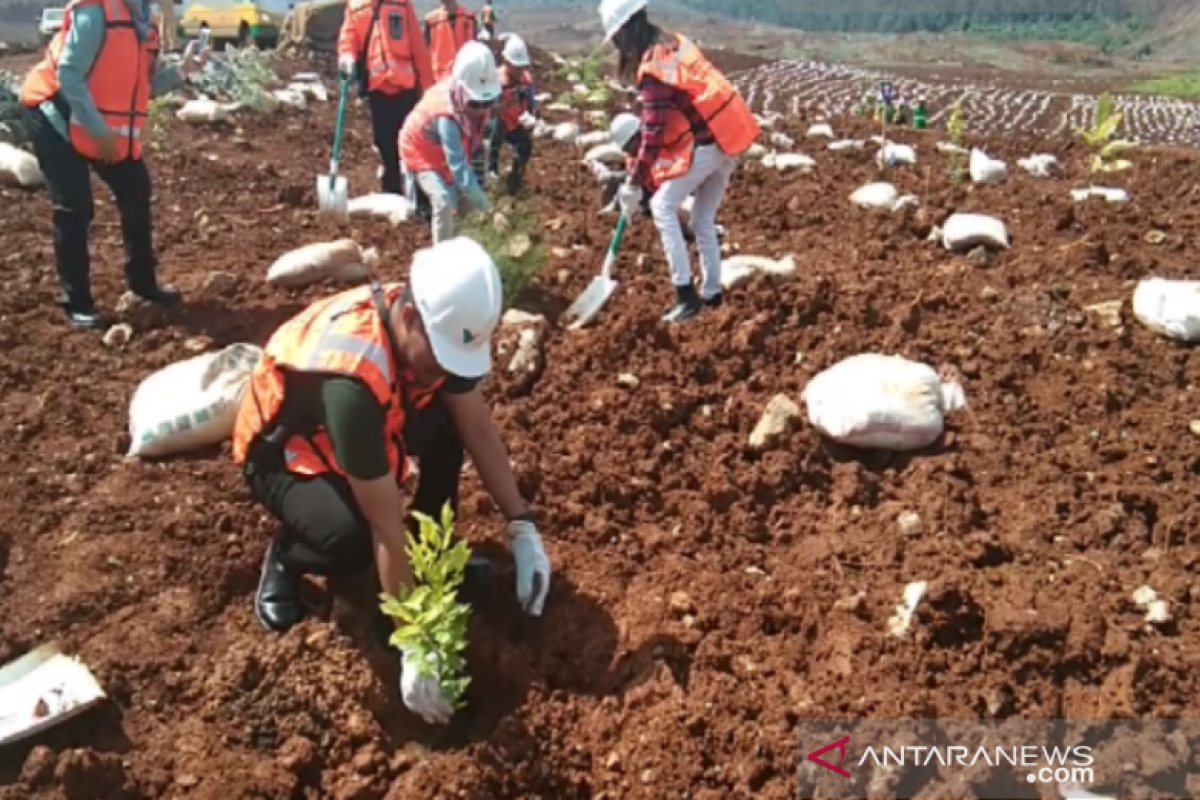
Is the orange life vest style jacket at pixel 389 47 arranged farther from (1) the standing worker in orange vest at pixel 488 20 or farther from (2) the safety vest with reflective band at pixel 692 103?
(1) the standing worker in orange vest at pixel 488 20

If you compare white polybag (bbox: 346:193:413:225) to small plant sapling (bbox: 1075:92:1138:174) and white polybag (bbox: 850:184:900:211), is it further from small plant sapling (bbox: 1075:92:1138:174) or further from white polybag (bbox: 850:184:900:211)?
small plant sapling (bbox: 1075:92:1138:174)

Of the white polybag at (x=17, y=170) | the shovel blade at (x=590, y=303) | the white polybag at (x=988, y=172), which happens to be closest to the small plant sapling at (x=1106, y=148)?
the white polybag at (x=988, y=172)

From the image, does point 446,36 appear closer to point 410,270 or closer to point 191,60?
point 191,60

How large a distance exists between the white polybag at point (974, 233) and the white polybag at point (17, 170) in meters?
4.96

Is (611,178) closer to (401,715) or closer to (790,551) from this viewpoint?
(790,551)

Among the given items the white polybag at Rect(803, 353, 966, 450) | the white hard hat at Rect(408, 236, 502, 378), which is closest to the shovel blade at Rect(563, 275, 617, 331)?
the white polybag at Rect(803, 353, 966, 450)

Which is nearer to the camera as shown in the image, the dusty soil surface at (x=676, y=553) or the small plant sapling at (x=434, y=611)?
the small plant sapling at (x=434, y=611)

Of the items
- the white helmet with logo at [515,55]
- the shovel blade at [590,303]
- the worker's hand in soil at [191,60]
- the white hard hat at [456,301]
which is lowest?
the shovel blade at [590,303]

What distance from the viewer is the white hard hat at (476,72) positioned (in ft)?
16.3

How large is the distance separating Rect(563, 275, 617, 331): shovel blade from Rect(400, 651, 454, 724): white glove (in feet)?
7.56

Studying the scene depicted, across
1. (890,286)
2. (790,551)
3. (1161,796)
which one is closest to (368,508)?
(790,551)

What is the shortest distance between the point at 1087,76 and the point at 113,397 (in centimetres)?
2466

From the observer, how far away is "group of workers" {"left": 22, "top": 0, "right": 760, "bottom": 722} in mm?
2527

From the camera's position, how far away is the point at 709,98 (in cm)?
449
